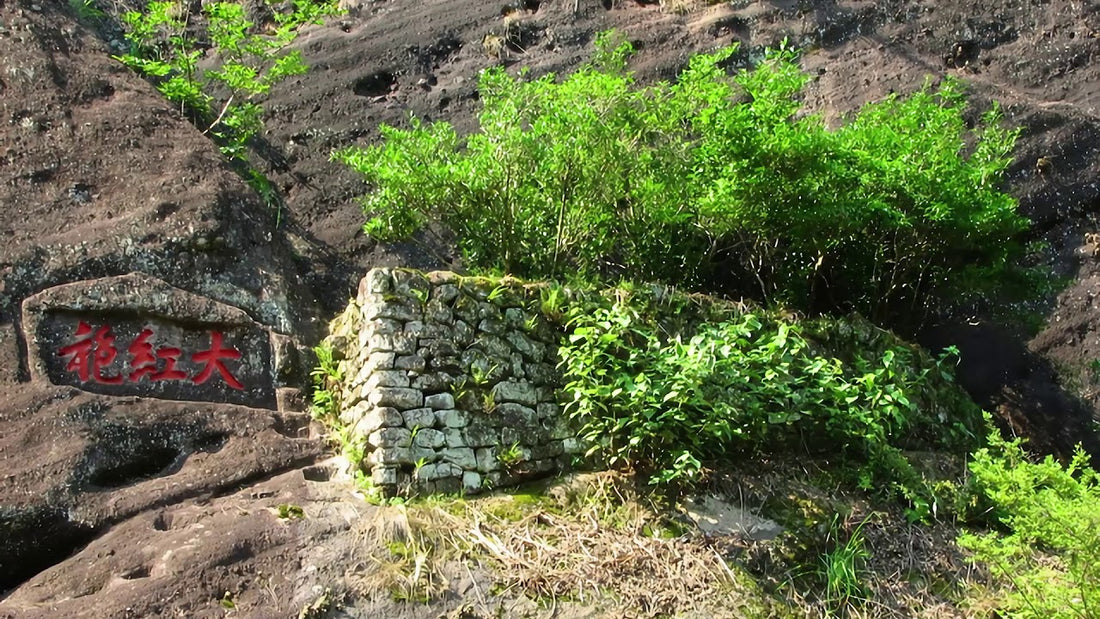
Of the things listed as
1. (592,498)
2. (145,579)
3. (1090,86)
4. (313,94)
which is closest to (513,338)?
(592,498)

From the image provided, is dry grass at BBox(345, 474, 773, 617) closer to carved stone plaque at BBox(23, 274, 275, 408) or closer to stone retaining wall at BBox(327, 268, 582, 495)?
stone retaining wall at BBox(327, 268, 582, 495)

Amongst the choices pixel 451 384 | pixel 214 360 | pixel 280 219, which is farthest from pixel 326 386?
pixel 280 219

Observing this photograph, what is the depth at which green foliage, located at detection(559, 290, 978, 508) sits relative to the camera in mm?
6281

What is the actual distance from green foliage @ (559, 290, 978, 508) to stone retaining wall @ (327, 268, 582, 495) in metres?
0.25

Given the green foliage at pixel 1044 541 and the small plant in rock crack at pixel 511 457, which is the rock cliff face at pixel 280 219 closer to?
the small plant in rock crack at pixel 511 457

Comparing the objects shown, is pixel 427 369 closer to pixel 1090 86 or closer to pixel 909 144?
pixel 909 144

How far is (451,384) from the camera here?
6.40 meters

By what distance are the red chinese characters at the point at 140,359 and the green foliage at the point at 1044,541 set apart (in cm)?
477

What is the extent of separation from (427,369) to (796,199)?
296 cm

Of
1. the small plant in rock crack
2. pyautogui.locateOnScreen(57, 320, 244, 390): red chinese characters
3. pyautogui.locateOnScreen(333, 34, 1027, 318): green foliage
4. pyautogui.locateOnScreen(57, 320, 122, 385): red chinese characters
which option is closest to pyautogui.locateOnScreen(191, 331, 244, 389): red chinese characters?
pyautogui.locateOnScreen(57, 320, 244, 390): red chinese characters

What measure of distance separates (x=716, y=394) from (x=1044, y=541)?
1.99 meters

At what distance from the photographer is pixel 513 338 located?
6.75 meters

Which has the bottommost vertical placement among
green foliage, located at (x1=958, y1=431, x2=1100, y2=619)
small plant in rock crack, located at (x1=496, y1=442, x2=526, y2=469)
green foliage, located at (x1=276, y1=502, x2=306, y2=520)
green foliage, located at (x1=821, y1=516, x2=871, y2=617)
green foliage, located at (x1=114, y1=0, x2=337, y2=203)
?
green foliage, located at (x1=821, y1=516, x2=871, y2=617)

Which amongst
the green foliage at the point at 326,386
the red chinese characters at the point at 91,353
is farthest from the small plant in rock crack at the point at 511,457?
the red chinese characters at the point at 91,353
